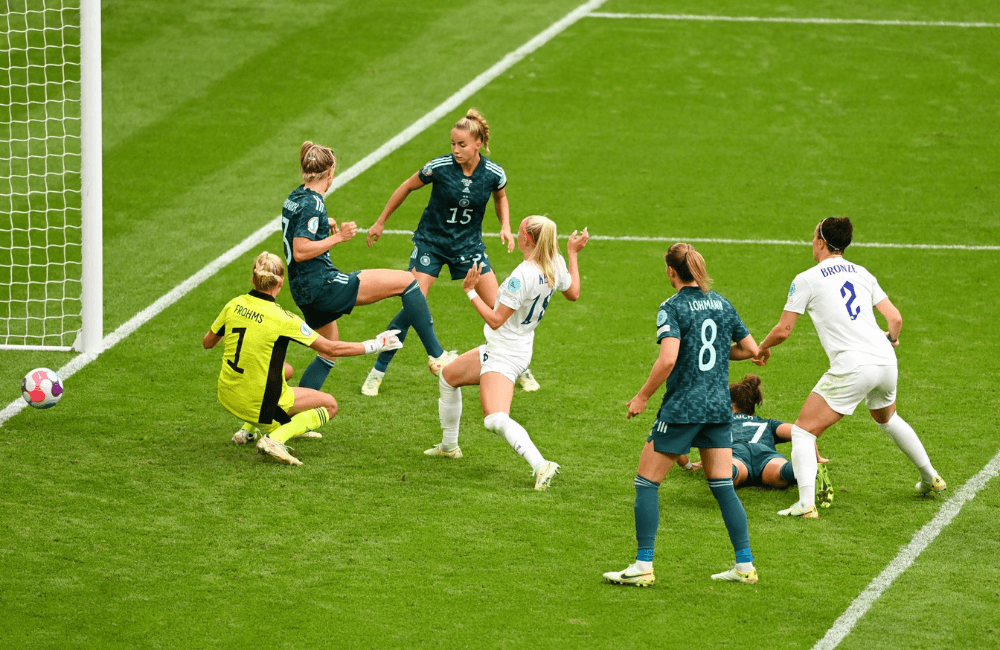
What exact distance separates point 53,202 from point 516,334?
7.97 m

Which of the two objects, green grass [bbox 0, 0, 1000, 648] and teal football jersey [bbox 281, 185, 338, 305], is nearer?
green grass [bbox 0, 0, 1000, 648]

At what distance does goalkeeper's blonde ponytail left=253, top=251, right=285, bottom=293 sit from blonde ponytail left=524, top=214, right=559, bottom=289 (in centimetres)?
169

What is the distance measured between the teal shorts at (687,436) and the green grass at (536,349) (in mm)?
806

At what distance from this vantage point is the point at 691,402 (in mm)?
7043

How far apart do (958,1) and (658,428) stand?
17.3 meters

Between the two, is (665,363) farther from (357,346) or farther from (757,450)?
(357,346)

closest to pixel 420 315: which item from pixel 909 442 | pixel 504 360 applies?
pixel 504 360

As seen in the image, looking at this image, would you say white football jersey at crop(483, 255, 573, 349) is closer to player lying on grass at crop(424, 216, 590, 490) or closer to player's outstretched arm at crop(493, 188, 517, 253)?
player lying on grass at crop(424, 216, 590, 490)

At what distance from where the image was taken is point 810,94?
18625mm

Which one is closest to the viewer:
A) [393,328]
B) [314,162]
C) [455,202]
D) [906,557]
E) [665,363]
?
[665,363]

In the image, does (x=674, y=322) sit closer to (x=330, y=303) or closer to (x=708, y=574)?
(x=708, y=574)

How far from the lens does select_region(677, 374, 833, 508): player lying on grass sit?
8.58m

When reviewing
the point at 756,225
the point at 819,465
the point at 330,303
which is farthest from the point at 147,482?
the point at 756,225

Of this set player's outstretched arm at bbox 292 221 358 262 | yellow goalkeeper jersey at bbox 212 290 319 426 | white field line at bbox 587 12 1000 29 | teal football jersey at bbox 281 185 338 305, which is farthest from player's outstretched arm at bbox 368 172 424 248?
white field line at bbox 587 12 1000 29
